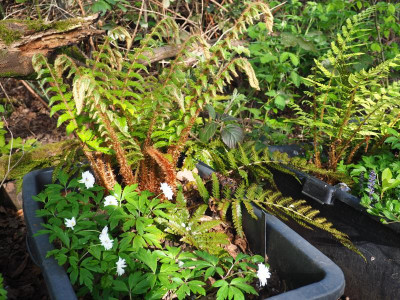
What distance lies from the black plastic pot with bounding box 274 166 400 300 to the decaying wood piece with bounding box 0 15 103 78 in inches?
62.3

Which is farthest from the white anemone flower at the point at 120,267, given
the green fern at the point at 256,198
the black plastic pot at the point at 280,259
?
the green fern at the point at 256,198

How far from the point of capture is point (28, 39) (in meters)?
2.13

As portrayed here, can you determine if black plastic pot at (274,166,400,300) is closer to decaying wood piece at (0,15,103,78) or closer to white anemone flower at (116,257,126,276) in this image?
white anemone flower at (116,257,126,276)

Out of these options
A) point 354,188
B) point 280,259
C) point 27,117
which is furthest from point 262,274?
point 27,117

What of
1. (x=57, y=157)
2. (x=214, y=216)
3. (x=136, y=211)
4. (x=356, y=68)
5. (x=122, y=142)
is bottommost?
(x=57, y=157)

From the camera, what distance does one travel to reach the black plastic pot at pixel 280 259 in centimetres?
130

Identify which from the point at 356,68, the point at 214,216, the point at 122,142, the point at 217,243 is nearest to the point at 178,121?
the point at 122,142

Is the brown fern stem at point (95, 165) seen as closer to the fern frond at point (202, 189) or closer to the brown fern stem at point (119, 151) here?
the brown fern stem at point (119, 151)

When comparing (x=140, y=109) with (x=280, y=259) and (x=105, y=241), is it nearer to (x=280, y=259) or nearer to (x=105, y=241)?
(x=105, y=241)

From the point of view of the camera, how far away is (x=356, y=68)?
353 cm

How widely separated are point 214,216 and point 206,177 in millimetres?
241

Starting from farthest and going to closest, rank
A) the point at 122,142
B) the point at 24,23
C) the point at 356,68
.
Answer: the point at 356,68 → the point at 24,23 → the point at 122,142

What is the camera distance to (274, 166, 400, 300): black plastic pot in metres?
1.90

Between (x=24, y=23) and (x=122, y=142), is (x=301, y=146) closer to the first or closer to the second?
(x=122, y=142)
